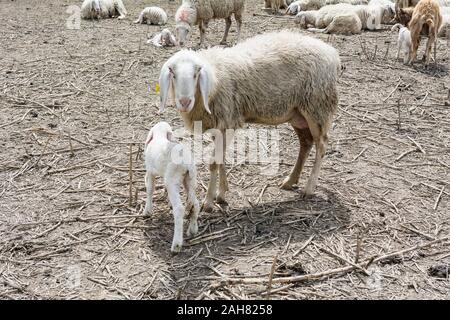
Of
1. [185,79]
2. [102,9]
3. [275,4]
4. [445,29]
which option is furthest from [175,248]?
[275,4]

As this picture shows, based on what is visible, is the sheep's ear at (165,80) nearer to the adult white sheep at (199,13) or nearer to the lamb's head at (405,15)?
the adult white sheep at (199,13)

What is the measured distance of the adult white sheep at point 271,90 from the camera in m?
5.17

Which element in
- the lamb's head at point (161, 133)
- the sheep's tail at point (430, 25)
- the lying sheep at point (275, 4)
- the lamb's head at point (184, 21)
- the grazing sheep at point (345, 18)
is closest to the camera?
the lamb's head at point (161, 133)

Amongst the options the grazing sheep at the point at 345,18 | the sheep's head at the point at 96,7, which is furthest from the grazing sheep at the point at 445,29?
the sheep's head at the point at 96,7

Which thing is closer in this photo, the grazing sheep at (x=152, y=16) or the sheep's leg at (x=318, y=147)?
the sheep's leg at (x=318, y=147)

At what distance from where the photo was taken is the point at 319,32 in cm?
1445

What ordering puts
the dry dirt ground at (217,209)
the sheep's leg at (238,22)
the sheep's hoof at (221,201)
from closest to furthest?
the dry dirt ground at (217,209) → the sheep's hoof at (221,201) → the sheep's leg at (238,22)

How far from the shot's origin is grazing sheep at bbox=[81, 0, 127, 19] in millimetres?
14258

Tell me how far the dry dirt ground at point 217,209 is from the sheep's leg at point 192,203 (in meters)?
0.11

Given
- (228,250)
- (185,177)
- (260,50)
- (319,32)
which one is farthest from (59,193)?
(319,32)

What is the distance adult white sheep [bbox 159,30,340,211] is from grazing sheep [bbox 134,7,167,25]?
866 centimetres

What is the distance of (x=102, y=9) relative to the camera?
47.6 ft

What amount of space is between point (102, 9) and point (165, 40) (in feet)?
12.9

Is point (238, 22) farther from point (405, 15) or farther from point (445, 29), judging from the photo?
point (445, 29)
